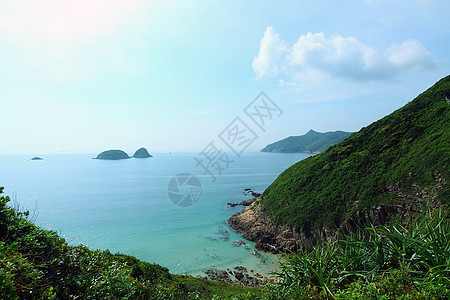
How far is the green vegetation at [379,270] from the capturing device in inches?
131

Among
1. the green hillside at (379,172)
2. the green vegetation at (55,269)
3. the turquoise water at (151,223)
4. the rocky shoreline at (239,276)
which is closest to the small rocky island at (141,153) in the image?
the turquoise water at (151,223)

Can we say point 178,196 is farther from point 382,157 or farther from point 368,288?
point 368,288

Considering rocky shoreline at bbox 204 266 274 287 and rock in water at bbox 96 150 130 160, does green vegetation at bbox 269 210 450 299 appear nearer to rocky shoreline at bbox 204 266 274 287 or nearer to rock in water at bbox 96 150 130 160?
rocky shoreline at bbox 204 266 274 287

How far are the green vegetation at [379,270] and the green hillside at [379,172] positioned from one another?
17.2 meters

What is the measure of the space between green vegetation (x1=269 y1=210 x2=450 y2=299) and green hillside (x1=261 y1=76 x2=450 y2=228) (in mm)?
17199

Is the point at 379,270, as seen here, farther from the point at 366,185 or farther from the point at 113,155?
the point at 113,155

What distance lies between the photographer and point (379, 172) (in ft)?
74.5

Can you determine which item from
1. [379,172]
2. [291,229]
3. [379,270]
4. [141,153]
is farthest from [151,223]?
[141,153]

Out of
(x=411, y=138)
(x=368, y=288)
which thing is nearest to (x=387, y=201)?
(x=411, y=138)

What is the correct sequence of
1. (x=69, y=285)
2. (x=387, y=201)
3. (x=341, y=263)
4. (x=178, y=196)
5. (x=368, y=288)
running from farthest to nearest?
(x=178, y=196) → (x=387, y=201) → (x=341, y=263) → (x=69, y=285) → (x=368, y=288)

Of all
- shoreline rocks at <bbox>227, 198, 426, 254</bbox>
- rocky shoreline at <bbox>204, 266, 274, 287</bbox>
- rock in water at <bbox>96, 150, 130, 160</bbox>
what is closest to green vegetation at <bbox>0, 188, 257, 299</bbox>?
shoreline rocks at <bbox>227, 198, 426, 254</bbox>

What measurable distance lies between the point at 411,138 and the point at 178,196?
137 feet

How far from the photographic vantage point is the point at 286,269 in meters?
4.99

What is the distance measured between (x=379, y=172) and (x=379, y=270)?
73.5 ft
